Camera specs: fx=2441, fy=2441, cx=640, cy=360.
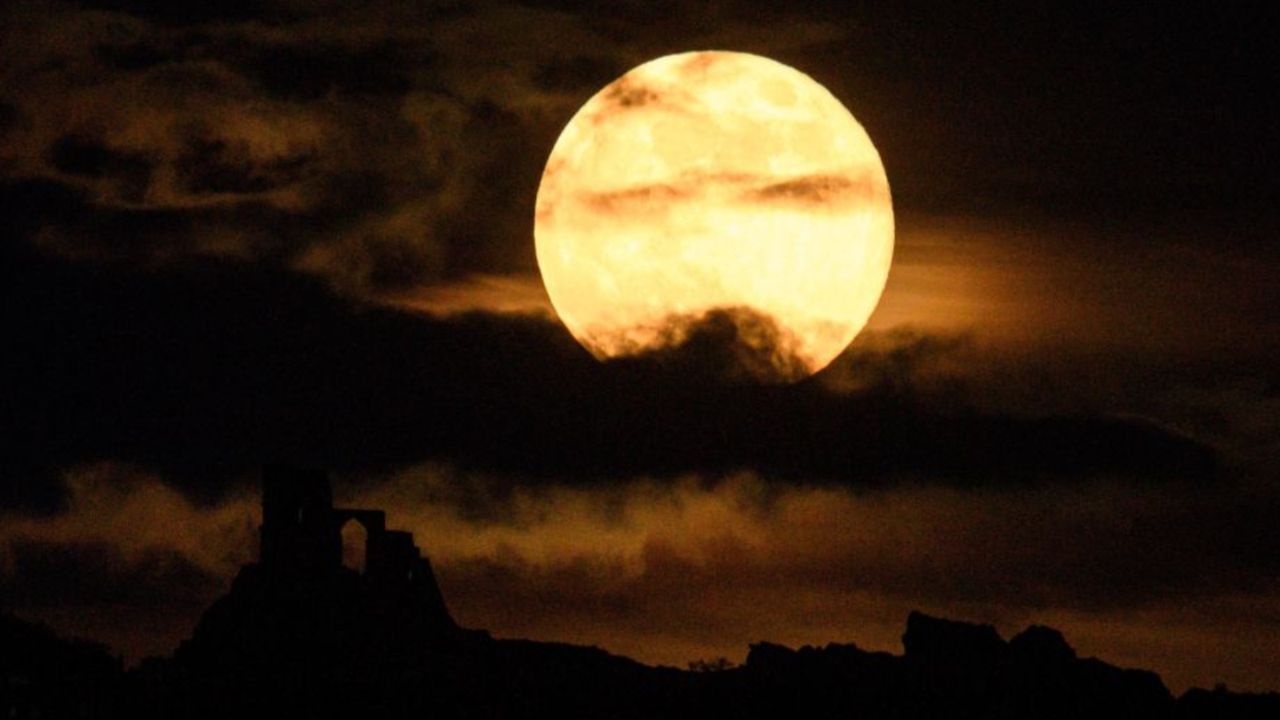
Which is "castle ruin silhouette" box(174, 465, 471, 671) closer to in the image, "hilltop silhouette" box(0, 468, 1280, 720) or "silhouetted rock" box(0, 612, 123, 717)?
"hilltop silhouette" box(0, 468, 1280, 720)

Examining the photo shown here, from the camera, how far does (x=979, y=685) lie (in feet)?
278

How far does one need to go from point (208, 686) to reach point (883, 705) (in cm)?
2325

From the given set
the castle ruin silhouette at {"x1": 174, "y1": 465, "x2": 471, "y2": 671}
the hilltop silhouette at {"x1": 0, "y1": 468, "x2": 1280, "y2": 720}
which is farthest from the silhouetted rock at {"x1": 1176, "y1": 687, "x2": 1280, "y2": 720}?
the castle ruin silhouette at {"x1": 174, "y1": 465, "x2": 471, "y2": 671}

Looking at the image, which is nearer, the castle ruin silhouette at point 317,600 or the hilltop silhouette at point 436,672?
the hilltop silhouette at point 436,672

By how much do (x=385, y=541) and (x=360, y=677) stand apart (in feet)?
27.8

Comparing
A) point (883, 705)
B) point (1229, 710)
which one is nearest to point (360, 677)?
point (883, 705)

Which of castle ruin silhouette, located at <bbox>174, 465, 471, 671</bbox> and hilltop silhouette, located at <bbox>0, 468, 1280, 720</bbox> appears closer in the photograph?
hilltop silhouette, located at <bbox>0, 468, 1280, 720</bbox>

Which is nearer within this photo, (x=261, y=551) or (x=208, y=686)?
(x=208, y=686)

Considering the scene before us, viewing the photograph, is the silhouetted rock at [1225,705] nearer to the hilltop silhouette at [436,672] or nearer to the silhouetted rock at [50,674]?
the hilltop silhouette at [436,672]

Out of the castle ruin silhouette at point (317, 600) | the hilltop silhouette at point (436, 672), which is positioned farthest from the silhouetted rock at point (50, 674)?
the castle ruin silhouette at point (317, 600)

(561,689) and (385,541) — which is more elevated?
(385,541)

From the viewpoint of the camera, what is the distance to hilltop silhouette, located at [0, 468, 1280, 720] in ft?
268

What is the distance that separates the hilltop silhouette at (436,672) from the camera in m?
81.7

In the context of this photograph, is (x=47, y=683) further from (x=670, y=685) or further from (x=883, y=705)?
(x=883, y=705)
